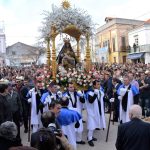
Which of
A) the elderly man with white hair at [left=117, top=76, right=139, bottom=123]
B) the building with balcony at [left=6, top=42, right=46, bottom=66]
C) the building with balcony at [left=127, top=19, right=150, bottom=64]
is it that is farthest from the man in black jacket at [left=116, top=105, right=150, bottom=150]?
the building with balcony at [left=6, top=42, right=46, bottom=66]

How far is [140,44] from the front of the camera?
43.0 meters

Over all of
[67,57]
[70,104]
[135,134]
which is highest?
[67,57]

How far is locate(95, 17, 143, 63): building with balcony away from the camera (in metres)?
46.5

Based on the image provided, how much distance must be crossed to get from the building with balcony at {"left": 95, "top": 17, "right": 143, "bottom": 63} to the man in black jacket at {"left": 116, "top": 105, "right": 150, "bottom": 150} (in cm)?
4159

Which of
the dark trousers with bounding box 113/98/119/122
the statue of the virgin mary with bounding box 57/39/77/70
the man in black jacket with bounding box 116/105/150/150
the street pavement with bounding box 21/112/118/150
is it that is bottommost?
the street pavement with bounding box 21/112/118/150

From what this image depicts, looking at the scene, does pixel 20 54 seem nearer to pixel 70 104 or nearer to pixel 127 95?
pixel 127 95

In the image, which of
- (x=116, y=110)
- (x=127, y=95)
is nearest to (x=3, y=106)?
(x=127, y=95)

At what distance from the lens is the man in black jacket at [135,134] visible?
4.89 meters

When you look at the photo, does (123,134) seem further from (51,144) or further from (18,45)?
(18,45)

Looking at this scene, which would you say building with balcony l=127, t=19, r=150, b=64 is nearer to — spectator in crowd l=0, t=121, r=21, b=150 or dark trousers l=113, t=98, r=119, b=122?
dark trousers l=113, t=98, r=119, b=122

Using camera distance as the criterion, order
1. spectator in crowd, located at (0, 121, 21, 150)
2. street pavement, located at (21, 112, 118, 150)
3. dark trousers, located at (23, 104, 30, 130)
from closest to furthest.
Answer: spectator in crowd, located at (0, 121, 21, 150), street pavement, located at (21, 112, 118, 150), dark trousers, located at (23, 104, 30, 130)

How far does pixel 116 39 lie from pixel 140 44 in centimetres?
482

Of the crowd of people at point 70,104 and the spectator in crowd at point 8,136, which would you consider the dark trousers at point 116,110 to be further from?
the spectator in crowd at point 8,136

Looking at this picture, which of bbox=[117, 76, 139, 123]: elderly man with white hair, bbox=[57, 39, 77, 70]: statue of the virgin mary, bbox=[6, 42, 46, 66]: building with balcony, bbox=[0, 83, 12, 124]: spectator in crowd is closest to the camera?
bbox=[0, 83, 12, 124]: spectator in crowd
